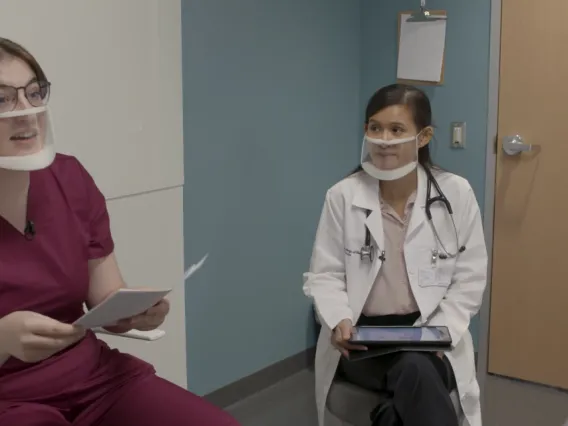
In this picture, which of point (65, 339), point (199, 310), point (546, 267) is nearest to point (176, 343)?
point (199, 310)

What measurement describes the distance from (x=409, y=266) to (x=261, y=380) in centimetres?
119

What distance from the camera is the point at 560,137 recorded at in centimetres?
274

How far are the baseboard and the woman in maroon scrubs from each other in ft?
4.19

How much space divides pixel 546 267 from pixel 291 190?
1038mm

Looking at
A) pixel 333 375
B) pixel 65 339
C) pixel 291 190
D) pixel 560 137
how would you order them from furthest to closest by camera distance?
pixel 291 190 < pixel 560 137 < pixel 333 375 < pixel 65 339

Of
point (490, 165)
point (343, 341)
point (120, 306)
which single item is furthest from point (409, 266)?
point (490, 165)

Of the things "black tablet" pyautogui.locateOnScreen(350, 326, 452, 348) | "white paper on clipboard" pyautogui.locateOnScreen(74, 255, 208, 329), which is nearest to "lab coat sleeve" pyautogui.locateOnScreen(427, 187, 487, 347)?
"black tablet" pyautogui.locateOnScreen(350, 326, 452, 348)

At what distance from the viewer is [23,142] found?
4.41 ft

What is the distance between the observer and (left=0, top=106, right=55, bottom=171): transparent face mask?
1.32 meters

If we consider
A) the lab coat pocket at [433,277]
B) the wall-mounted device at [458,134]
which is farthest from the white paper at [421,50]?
the lab coat pocket at [433,277]

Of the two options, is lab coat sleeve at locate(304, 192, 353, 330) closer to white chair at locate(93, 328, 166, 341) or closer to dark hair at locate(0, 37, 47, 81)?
white chair at locate(93, 328, 166, 341)

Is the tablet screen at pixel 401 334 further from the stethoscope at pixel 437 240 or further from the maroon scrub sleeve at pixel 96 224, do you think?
the maroon scrub sleeve at pixel 96 224

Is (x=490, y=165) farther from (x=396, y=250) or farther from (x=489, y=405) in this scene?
(x=396, y=250)

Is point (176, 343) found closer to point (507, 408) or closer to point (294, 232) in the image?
point (294, 232)
